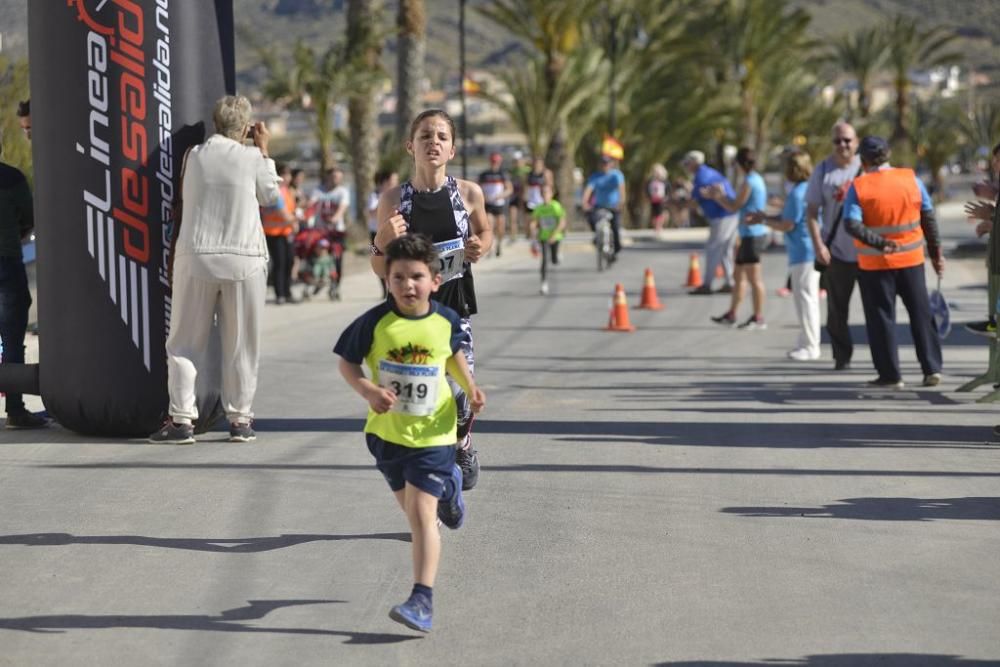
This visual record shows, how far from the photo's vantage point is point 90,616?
578cm

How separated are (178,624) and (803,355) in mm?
9511

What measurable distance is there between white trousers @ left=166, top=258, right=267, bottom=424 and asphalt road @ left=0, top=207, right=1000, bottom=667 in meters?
0.35

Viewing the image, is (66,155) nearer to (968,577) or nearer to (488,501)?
(488,501)

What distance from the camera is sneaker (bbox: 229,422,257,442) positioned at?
9680mm

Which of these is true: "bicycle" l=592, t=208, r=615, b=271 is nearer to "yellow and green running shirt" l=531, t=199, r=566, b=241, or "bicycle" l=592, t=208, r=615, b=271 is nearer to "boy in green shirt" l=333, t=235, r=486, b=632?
"yellow and green running shirt" l=531, t=199, r=566, b=241

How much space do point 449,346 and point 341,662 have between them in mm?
1182

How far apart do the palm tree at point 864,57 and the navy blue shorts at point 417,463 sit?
63130mm

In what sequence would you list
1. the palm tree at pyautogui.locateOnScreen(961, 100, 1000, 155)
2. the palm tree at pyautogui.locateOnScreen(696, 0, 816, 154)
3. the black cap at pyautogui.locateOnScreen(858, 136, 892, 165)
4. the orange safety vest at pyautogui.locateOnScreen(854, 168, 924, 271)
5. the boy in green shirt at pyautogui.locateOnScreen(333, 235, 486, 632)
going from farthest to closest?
the palm tree at pyautogui.locateOnScreen(961, 100, 1000, 155) → the palm tree at pyautogui.locateOnScreen(696, 0, 816, 154) → the orange safety vest at pyautogui.locateOnScreen(854, 168, 924, 271) → the black cap at pyautogui.locateOnScreen(858, 136, 892, 165) → the boy in green shirt at pyautogui.locateOnScreen(333, 235, 486, 632)

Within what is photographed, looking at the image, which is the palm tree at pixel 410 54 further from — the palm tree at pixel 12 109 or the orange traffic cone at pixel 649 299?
the palm tree at pixel 12 109

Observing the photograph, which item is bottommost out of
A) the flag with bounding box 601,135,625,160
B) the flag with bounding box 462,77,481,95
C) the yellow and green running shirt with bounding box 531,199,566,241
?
the yellow and green running shirt with bounding box 531,199,566,241

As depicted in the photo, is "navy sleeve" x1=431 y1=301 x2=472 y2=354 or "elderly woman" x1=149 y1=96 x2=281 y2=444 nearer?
"navy sleeve" x1=431 y1=301 x2=472 y2=354

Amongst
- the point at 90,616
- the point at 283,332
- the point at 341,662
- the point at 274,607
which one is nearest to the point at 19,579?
the point at 90,616

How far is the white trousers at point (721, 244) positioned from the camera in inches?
773

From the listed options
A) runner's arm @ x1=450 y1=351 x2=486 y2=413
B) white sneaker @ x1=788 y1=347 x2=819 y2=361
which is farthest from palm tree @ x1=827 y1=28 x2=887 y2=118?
runner's arm @ x1=450 y1=351 x2=486 y2=413
